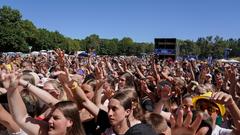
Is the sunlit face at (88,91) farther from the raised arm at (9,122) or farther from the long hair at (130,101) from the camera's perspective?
the raised arm at (9,122)

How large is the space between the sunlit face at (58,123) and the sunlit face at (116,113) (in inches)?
21.2

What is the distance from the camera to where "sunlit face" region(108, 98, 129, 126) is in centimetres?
409

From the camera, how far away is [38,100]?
192 inches

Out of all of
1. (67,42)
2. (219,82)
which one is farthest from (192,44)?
(219,82)

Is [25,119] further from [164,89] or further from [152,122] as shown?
[164,89]

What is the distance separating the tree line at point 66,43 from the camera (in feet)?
287

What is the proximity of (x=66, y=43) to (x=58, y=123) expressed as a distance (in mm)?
129696

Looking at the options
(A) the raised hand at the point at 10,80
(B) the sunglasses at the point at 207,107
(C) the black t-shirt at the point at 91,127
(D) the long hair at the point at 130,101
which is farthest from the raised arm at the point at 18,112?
(B) the sunglasses at the point at 207,107

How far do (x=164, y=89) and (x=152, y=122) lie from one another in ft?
2.87

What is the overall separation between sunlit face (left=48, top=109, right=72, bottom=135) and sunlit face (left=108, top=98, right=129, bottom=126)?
54cm

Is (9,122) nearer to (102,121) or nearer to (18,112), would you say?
(18,112)

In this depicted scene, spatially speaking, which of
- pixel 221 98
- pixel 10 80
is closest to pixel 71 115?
pixel 10 80

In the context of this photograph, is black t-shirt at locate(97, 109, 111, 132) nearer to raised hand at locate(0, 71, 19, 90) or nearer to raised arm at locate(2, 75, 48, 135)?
raised arm at locate(2, 75, 48, 135)

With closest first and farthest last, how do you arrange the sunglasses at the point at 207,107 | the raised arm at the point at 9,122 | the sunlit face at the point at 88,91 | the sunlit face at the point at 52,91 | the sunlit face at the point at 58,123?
the sunlit face at the point at 58,123 → the raised arm at the point at 9,122 → the sunglasses at the point at 207,107 → the sunlit face at the point at 52,91 → the sunlit face at the point at 88,91
